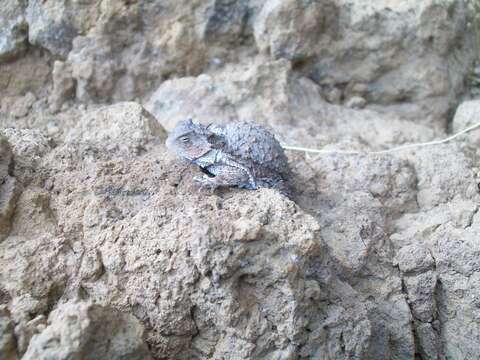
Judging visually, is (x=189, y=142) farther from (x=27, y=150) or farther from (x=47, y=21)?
(x=47, y=21)

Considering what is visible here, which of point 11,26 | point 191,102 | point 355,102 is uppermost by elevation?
point 11,26

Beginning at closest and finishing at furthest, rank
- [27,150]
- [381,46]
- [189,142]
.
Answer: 1. [27,150]
2. [189,142]
3. [381,46]

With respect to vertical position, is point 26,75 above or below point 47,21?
below

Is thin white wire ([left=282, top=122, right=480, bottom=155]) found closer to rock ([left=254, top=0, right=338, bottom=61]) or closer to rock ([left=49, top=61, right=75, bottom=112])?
rock ([left=254, top=0, right=338, bottom=61])

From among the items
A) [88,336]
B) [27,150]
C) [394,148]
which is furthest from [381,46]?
[88,336]

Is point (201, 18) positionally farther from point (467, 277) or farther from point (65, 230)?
point (467, 277)

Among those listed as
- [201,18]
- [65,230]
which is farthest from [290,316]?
[201,18]

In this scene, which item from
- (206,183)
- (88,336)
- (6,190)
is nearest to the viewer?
(88,336)
